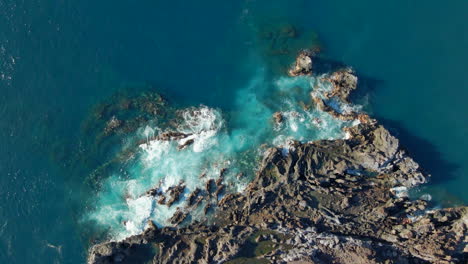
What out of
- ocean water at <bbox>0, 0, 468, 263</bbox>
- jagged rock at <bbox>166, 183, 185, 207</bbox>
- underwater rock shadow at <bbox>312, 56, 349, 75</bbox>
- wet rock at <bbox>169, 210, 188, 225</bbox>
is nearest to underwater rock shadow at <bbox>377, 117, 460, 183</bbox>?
ocean water at <bbox>0, 0, 468, 263</bbox>

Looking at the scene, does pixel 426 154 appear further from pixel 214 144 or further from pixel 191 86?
pixel 191 86

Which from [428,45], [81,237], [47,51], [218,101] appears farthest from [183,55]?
[428,45]

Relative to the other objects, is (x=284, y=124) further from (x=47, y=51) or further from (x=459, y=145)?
(x=47, y=51)

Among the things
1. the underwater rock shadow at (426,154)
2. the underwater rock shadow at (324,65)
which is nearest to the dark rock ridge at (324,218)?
the underwater rock shadow at (324,65)

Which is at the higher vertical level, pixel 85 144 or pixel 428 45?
pixel 428 45

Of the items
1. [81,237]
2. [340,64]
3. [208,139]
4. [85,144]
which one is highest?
[340,64]

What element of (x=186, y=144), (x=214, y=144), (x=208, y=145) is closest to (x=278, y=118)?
(x=214, y=144)

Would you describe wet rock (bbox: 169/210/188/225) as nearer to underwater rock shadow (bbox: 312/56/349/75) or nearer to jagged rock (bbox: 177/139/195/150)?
jagged rock (bbox: 177/139/195/150)
